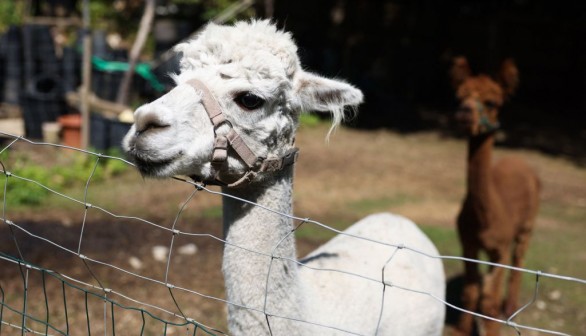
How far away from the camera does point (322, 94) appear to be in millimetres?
2703

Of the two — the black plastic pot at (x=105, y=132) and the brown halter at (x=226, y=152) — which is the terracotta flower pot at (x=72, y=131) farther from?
the brown halter at (x=226, y=152)

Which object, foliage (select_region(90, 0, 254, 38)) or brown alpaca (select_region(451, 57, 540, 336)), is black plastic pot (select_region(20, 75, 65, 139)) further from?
foliage (select_region(90, 0, 254, 38))

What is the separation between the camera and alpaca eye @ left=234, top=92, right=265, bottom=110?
2.47 metres

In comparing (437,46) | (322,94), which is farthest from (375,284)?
(437,46)

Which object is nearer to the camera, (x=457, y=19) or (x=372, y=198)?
(x=372, y=198)

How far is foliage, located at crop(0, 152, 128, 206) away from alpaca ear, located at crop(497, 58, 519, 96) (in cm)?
471

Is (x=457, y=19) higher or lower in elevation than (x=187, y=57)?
lower

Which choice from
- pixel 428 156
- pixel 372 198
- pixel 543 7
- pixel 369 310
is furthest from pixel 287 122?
pixel 543 7

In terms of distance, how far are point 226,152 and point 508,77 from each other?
3.19 metres

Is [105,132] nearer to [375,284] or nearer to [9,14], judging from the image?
[375,284]

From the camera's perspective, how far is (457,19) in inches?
713

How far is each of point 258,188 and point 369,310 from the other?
2.80 ft

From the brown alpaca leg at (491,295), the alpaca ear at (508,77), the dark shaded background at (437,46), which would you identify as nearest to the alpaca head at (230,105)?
the brown alpaca leg at (491,295)

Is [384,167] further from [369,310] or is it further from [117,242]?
[369,310]
